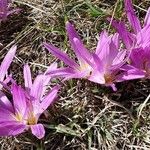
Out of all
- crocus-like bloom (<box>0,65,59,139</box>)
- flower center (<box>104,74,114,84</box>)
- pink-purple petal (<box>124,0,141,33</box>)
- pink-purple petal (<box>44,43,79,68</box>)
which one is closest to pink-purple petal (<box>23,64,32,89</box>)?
crocus-like bloom (<box>0,65,59,139</box>)

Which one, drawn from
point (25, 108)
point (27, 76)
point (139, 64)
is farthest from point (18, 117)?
point (139, 64)

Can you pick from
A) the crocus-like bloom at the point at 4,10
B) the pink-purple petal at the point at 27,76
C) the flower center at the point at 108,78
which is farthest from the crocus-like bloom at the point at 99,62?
A: the crocus-like bloom at the point at 4,10

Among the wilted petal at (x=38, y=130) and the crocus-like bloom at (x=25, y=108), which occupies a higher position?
the crocus-like bloom at (x=25, y=108)

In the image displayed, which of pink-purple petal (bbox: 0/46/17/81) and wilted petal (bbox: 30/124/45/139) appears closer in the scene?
wilted petal (bbox: 30/124/45/139)

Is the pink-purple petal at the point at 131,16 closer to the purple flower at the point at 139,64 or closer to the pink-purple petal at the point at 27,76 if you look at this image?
the purple flower at the point at 139,64

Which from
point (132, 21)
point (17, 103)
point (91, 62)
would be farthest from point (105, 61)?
point (17, 103)

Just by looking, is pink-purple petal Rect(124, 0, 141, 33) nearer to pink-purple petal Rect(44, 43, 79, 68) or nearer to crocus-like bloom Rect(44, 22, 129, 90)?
crocus-like bloom Rect(44, 22, 129, 90)
